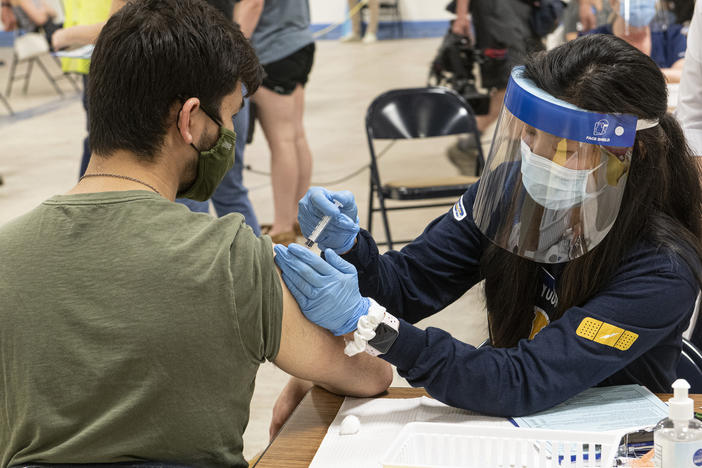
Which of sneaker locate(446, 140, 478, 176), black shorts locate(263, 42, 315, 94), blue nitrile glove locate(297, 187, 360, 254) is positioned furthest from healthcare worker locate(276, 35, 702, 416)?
sneaker locate(446, 140, 478, 176)

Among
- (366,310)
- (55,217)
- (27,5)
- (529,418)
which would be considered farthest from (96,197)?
(27,5)

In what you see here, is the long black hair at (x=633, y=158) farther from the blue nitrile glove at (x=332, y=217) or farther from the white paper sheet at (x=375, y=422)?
the blue nitrile glove at (x=332, y=217)

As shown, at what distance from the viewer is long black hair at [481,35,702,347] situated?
1.42 m

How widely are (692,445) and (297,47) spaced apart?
3298 mm

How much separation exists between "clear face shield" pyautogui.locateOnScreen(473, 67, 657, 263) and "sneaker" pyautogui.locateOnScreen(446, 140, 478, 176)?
4193 millimetres

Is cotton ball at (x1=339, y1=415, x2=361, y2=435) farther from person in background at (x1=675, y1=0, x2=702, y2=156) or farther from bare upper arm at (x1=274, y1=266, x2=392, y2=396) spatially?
person in background at (x1=675, y1=0, x2=702, y2=156)

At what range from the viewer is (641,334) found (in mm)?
1444

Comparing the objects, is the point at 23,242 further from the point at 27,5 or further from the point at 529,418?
the point at 27,5

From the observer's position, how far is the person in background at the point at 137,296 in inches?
44.5

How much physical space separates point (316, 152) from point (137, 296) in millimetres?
5550

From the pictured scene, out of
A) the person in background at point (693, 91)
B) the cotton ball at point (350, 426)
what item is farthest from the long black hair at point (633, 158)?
the person in background at point (693, 91)

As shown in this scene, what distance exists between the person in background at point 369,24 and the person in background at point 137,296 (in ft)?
38.5

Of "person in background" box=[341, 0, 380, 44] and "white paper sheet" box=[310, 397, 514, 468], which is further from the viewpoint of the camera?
"person in background" box=[341, 0, 380, 44]

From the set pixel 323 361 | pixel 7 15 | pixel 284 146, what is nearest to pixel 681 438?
pixel 323 361
